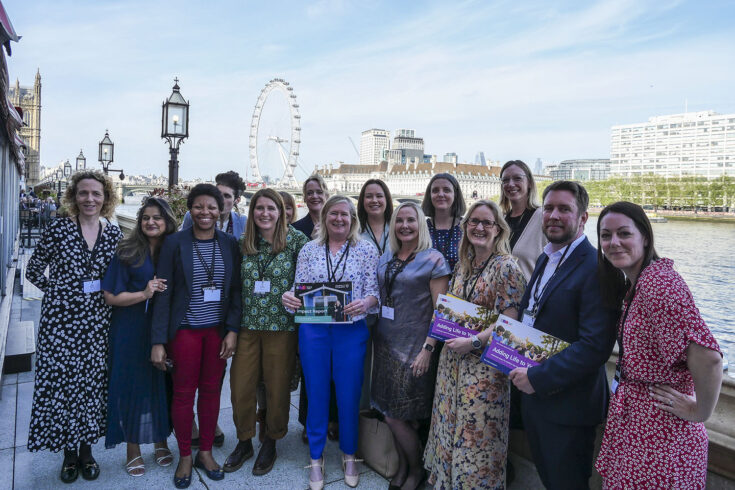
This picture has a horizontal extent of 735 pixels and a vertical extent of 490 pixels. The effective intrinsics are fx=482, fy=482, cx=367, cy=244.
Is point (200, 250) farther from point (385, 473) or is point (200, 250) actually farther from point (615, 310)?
point (615, 310)

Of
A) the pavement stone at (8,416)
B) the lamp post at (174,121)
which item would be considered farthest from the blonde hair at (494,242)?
the lamp post at (174,121)

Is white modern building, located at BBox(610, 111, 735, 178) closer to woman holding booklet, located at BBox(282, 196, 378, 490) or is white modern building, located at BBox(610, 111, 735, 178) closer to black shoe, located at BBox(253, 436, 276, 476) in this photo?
woman holding booklet, located at BBox(282, 196, 378, 490)

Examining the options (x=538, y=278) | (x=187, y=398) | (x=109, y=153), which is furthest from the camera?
(x=109, y=153)

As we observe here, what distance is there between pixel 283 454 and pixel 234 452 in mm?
315

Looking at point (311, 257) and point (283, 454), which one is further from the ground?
point (311, 257)

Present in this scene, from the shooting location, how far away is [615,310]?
69.9 inches

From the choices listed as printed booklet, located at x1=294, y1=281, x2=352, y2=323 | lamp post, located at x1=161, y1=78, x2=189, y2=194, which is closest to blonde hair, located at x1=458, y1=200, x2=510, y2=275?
printed booklet, located at x1=294, y1=281, x2=352, y2=323

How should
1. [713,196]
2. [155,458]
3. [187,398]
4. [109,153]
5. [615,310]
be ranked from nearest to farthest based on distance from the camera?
[615,310] < [187,398] < [155,458] < [109,153] < [713,196]

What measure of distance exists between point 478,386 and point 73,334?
2.12 meters

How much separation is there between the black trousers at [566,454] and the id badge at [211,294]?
5.74 ft

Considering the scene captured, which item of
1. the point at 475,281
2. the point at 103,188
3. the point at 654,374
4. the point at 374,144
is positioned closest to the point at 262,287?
the point at 103,188

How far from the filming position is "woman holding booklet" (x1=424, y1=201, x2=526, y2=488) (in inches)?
86.2

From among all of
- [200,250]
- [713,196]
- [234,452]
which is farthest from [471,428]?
[713,196]

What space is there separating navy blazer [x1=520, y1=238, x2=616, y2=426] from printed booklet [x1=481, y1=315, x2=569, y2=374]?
44mm
